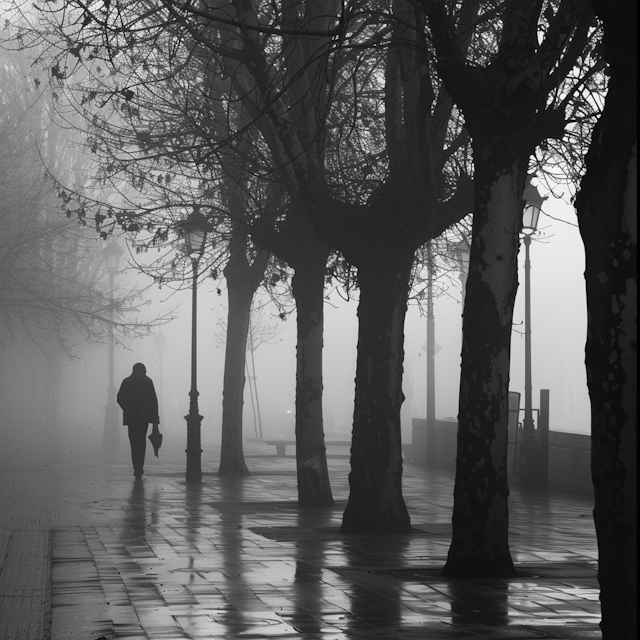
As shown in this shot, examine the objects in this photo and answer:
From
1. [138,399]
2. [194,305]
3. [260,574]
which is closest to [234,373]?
[194,305]

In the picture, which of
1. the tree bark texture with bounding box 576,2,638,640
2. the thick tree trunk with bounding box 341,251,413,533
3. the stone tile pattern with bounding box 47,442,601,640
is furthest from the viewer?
the thick tree trunk with bounding box 341,251,413,533

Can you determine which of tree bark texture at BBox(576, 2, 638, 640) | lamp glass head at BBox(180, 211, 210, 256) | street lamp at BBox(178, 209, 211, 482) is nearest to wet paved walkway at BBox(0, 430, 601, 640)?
tree bark texture at BBox(576, 2, 638, 640)

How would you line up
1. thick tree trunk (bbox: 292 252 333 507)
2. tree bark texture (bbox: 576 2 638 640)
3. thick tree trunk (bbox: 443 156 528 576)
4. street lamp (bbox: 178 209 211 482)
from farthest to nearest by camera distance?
street lamp (bbox: 178 209 211 482) < thick tree trunk (bbox: 292 252 333 507) < thick tree trunk (bbox: 443 156 528 576) < tree bark texture (bbox: 576 2 638 640)

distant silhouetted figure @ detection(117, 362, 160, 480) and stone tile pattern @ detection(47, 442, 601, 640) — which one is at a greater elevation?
distant silhouetted figure @ detection(117, 362, 160, 480)

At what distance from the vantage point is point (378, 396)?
39.8 ft

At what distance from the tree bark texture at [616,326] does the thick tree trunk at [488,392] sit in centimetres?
423

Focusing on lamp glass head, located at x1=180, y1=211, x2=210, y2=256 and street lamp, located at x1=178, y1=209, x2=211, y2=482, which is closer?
lamp glass head, located at x1=180, y1=211, x2=210, y2=256

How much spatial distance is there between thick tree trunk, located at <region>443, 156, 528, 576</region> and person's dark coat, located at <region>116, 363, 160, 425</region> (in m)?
12.6

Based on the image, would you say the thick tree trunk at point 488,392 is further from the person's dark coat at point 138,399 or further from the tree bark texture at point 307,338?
the person's dark coat at point 138,399

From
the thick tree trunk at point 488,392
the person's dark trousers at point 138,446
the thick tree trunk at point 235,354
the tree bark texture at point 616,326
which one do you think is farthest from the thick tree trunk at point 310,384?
the tree bark texture at point 616,326

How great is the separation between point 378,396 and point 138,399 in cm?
991

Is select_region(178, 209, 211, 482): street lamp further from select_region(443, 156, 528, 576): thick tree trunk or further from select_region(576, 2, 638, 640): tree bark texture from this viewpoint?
select_region(576, 2, 638, 640): tree bark texture

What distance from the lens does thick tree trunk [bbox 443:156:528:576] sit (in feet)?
30.0

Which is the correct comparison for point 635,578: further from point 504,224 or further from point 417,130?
point 417,130
